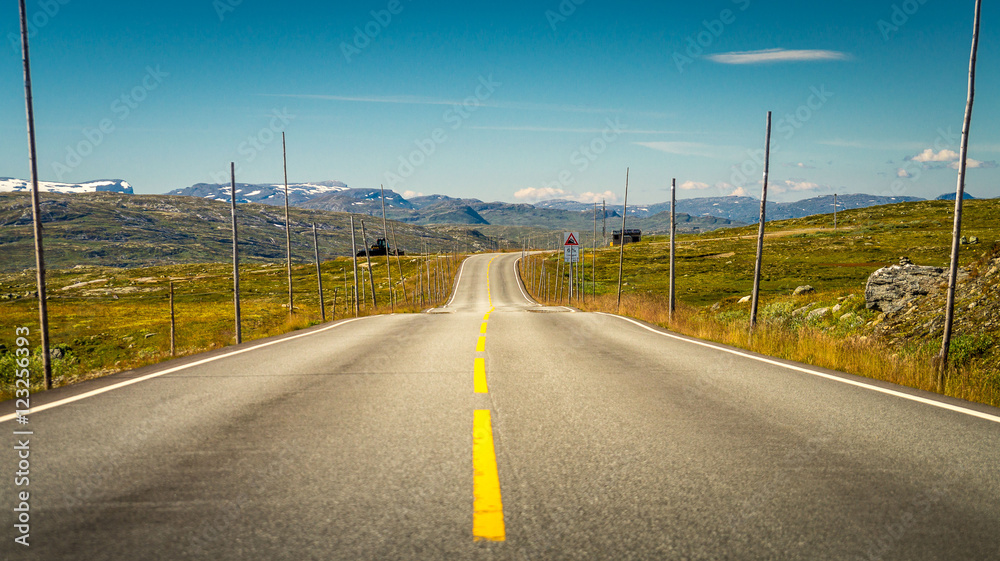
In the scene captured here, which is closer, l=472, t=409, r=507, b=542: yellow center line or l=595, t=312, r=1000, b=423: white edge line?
l=472, t=409, r=507, b=542: yellow center line

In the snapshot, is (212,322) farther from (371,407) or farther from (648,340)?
(371,407)

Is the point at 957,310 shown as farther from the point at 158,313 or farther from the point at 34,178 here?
the point at 158,313

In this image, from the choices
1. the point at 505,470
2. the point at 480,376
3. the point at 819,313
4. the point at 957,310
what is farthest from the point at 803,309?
the point at 505,470

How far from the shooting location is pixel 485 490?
11.5ft

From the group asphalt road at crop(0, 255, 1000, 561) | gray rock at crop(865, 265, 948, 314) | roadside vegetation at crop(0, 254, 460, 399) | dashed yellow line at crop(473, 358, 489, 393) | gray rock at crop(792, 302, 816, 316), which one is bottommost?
roadside vegetation at crop(0, 254, 460, 399)

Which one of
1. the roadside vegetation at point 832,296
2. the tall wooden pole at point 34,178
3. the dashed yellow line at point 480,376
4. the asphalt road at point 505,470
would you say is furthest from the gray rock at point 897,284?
the tall wooden pole at point 34,178

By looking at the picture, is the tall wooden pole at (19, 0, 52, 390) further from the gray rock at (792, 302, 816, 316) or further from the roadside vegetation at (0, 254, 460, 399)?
the gray rock at (792, 302, 816, 316)

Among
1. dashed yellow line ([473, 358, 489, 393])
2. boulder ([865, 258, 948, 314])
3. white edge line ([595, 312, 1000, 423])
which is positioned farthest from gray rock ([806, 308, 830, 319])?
dashed yellow line ([473, 358, 489, 393])

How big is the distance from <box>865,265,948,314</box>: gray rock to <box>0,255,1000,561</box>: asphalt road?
40.6ft

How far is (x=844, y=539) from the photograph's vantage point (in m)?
2.93

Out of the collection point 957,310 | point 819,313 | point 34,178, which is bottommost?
point 819,313

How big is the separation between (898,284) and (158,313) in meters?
62.1

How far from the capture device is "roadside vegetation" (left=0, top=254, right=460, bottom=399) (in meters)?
18.0

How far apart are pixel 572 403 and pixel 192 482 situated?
3.69 m
